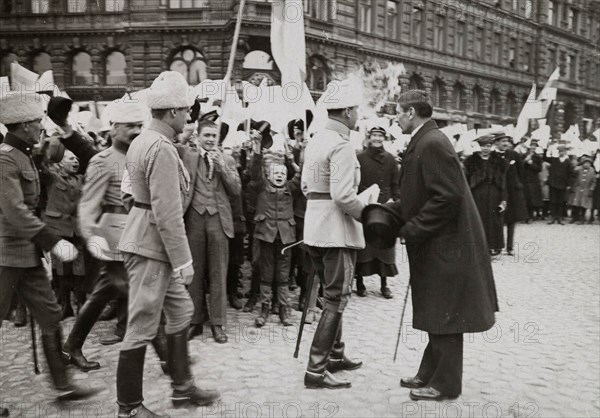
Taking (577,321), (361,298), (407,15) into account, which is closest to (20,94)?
(361,298)

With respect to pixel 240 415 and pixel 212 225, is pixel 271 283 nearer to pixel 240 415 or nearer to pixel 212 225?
pixel 212 225

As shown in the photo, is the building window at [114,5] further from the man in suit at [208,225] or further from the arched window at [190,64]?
the man in suit at [208,225]

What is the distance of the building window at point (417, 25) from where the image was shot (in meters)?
35.3

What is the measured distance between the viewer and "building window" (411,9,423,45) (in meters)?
35.3

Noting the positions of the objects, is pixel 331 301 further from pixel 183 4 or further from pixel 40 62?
pixel 40 62

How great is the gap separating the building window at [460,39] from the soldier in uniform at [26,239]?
3796 cm

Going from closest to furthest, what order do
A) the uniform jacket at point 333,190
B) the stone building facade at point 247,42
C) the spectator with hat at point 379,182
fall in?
the uniform jacket at point 333,190 < the spectator with hat at point 379,182 < the stone building facade at point 247,42

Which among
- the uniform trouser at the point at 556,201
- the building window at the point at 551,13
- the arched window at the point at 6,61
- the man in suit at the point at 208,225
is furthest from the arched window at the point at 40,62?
the building window at the point at 551,13

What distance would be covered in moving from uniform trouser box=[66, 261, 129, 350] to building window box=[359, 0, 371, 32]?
28989 millimetres

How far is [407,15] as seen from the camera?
1369 inches

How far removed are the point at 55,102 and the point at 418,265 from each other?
304 centimetres

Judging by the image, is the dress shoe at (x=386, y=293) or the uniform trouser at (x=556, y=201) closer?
the dress shoe at (x=386, y=293)

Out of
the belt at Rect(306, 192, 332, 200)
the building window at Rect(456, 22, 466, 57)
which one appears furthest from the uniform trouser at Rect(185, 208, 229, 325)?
the building window at Rect(456, 22, 466, 57)

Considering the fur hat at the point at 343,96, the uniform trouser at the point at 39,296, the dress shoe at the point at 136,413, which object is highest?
the fur hat at the point at 343,96
